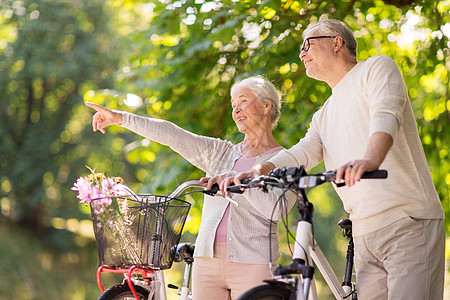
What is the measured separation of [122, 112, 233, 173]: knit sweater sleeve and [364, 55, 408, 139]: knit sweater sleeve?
92 cm

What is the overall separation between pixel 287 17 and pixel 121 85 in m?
Result: 2.26

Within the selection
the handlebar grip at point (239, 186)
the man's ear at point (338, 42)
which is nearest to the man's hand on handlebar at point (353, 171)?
the handlebar grip at point (239, 186)

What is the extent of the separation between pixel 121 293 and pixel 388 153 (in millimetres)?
1273

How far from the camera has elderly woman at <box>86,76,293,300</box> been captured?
269 cm

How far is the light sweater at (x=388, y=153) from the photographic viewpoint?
2.19 meters

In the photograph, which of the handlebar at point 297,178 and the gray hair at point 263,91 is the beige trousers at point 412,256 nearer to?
the handlebar at point 297,178

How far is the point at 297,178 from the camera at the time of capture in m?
1.97

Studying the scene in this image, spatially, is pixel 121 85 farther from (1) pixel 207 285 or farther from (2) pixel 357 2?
(1) pixel 207 285

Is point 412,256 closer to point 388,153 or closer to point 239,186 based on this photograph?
point 388,153

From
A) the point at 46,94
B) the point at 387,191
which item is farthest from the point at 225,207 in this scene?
the point at 46,94

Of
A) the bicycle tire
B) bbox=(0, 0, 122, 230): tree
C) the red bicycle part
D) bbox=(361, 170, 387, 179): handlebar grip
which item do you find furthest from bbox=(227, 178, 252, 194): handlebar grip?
bbox=(0, 0, 122, 230): tree

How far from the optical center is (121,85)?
6316 millimetres

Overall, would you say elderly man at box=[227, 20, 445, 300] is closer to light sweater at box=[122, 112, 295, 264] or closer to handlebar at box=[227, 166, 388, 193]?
handlebar at box=[227, 166, 388, 193]

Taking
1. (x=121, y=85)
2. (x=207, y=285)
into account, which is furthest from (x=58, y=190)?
(x=207, y=285)
